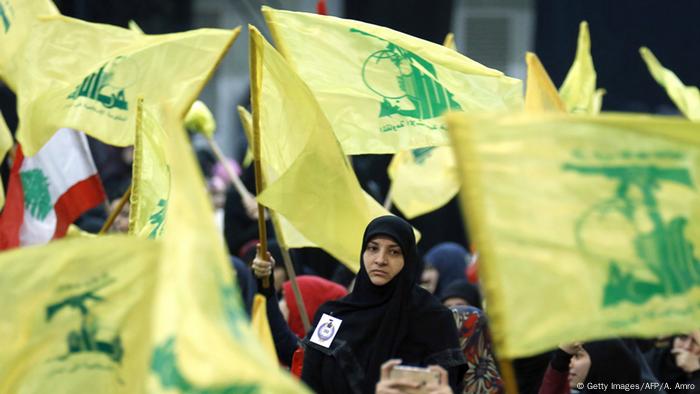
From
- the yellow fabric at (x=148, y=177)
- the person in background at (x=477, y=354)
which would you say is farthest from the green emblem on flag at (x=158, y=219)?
the person in background at (x=477, y=354)

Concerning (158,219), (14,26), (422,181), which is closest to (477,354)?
(158,219)

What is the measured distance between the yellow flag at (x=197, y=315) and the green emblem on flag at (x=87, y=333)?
1.65 feet

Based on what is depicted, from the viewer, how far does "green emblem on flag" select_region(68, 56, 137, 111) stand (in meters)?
6.31

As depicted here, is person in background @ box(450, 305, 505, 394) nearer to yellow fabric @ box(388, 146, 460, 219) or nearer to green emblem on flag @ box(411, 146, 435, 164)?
yellow fabric @ box(388, 146, 460, 219)

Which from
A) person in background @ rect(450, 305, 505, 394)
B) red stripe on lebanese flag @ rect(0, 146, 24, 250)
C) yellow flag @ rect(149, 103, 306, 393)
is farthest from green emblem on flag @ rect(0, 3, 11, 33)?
yellow flag @ rect(149, 103, 306, 393)

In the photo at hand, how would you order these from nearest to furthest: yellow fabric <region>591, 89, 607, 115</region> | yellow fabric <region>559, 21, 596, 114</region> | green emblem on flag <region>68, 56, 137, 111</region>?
green emblem on flag <region>68, 56, 137, 111</region> < yellow fabric <region>559, 21, 596, 114</region> < yellow fabric <region>591, 89, 607, 115</region>

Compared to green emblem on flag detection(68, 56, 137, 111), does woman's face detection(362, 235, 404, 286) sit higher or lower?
lower

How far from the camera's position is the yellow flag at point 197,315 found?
3283 mm

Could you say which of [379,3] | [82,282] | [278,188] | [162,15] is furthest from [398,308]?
[162,15]

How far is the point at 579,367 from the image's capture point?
18.5ft

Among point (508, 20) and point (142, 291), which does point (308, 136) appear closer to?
point (142, 291)

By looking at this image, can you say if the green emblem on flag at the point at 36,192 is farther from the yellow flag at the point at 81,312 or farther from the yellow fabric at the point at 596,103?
the yellow flag at the point at 81,312

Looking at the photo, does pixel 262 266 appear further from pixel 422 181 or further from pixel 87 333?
pixel 422 181

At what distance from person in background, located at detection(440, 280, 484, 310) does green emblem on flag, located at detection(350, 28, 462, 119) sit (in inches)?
60.3
